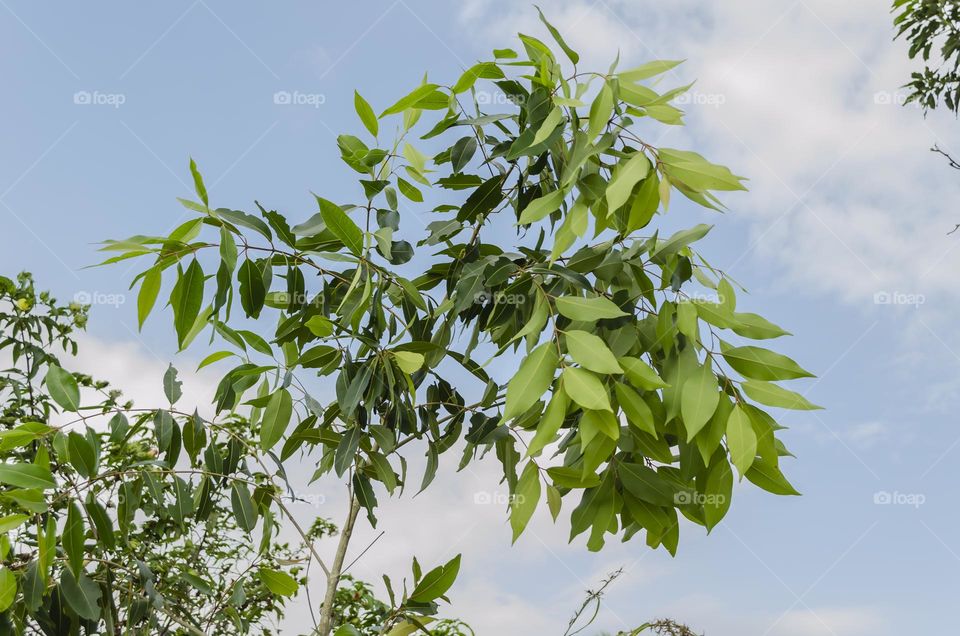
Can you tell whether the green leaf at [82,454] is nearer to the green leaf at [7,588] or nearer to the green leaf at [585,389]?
the green leaf at [7,588]

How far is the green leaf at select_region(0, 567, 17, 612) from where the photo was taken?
121 cm

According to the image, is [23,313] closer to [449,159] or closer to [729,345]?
[449,159]

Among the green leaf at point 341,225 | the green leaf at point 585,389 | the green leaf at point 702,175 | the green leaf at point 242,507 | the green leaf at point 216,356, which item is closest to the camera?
the green leaf at point 585,389

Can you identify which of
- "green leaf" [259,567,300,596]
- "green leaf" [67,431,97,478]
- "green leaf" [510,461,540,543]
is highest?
"green leaf" [510,461,540,543]

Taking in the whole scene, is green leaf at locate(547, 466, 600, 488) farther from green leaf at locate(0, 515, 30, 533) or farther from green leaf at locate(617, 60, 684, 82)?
green leaf at locate(0, 515, 30, 533)

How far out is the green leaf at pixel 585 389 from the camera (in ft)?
3.07

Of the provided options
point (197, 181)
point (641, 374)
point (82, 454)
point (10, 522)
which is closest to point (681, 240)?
point (641, 374)

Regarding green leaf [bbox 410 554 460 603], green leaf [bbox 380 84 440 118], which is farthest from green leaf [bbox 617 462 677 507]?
green leaf [bbox 380 84 440 118]

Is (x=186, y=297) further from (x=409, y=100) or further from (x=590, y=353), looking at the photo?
(x=590, y=353)

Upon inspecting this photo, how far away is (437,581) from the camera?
1290 millimetres

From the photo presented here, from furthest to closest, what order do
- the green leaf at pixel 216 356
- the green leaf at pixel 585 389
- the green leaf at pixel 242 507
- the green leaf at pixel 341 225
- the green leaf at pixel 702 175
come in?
the green leaf at pixel 242 507
the green leaf at pixel 216 356
the green leaf at pixel 341 225
the green leaf at pixel 702 175
the green leaf at pixel 585 389

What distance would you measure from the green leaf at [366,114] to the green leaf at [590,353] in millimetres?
585

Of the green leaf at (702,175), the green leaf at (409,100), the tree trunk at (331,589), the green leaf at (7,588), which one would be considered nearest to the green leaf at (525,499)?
the tree trunk at (331,589)

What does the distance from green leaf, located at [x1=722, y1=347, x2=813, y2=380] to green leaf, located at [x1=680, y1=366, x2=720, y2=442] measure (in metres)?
0.05
